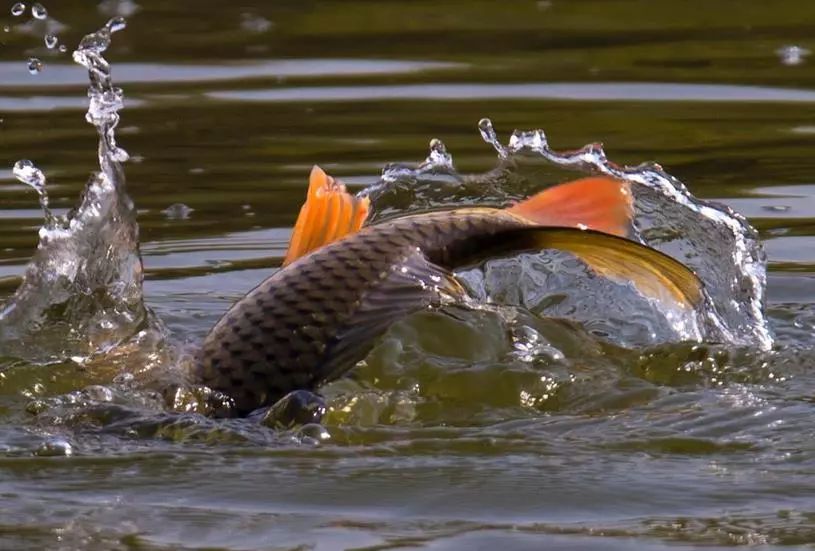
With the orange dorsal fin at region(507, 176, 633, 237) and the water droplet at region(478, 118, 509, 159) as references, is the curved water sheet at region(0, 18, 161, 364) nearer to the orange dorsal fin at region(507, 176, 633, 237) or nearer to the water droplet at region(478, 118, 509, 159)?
the orange dorsal fin at region(507, 176, 633, 237)

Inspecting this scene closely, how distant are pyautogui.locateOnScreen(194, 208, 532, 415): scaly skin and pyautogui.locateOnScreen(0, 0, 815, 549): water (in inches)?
4.5

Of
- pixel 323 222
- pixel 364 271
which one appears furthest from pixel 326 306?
pixel 323 222

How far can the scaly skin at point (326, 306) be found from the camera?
12.6ft

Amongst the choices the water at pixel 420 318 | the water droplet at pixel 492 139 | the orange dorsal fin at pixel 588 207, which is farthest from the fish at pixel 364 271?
the water droplet at pixel 492 139

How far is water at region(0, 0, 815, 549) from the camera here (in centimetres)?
337

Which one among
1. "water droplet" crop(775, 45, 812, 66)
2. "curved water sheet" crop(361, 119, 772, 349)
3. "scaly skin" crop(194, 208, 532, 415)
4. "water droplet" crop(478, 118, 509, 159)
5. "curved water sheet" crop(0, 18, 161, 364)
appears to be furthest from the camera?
"water droplet" crop(775, 45, 812, 66)

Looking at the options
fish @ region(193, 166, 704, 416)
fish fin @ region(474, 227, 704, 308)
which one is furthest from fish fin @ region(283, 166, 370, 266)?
fish fin @ region(474, 227, 704, 308)

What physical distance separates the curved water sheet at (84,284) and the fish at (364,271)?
64 cm

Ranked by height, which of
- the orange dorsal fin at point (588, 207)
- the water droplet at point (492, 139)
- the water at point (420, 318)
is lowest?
the water at point (420, 318)

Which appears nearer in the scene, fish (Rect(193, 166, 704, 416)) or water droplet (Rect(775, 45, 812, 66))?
fish (Rect(193, 166, 704, 416))

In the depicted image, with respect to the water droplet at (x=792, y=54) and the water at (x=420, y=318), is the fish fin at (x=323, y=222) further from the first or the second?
the water droplet at (x=792, y=54)

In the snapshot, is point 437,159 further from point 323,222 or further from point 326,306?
point 326,306

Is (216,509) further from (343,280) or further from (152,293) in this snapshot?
(152,293)

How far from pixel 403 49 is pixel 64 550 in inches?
248
